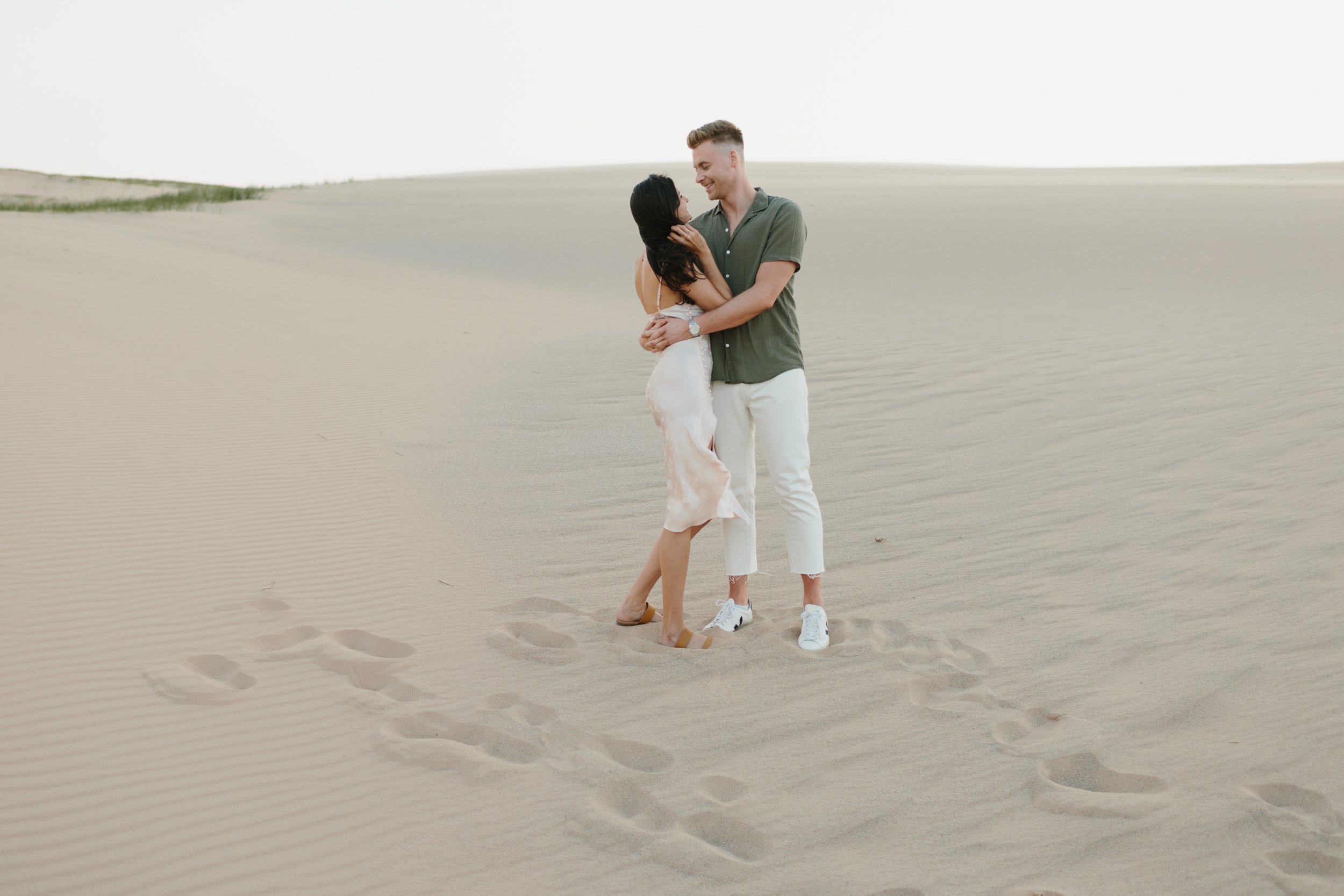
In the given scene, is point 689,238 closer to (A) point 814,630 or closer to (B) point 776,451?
(B) point 776,451

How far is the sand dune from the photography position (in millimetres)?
2951

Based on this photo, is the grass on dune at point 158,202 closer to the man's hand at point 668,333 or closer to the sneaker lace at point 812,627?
the man's hand at point 668,333

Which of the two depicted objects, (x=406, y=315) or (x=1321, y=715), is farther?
(x=406, y=315)

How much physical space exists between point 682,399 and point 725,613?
940 mm

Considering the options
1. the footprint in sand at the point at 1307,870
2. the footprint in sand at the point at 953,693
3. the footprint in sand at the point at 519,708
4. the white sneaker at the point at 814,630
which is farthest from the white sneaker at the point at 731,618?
the footprint in sand at the point at 1307,870

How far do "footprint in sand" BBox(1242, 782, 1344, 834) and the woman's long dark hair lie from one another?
245 cm

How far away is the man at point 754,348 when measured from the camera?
4.01m

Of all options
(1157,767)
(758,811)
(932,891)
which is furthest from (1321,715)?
(758,811)

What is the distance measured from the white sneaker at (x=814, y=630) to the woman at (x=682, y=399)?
381 mm

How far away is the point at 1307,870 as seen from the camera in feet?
8.95

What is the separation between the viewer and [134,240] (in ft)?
49.1

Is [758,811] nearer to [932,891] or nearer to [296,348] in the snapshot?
[932,891]

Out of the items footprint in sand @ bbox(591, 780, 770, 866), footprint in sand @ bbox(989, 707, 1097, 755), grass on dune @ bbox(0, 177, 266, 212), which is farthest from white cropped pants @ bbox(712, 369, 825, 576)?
grass on dune @ bbox(0, 177, 266, 212)

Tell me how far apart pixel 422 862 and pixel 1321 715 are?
2853 mm
